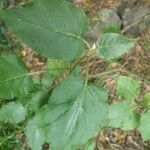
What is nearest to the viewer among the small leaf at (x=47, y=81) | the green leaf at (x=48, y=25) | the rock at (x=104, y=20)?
the green leaf at (x=48, y=25)

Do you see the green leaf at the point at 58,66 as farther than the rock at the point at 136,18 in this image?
No

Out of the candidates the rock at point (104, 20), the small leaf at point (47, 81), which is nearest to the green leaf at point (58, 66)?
the small leaf at point (47, 81)

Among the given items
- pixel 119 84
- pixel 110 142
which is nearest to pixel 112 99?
pixel 110 142


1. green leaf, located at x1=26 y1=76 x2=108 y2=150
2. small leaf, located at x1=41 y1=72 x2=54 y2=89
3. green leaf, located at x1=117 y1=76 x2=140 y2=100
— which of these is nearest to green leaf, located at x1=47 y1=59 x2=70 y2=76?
small leaf, located at x1=41 y1=72 x2=54 y2=89

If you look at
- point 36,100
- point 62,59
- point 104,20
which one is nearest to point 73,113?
point 62,59

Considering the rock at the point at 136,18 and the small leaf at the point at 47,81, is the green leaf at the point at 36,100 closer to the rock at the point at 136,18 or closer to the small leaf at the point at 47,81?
the small leaf at the point at 47,81

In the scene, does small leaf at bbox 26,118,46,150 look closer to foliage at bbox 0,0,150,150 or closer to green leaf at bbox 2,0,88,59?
foliage at bbox 0,0,150,150

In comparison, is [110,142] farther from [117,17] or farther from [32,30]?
[32,30]

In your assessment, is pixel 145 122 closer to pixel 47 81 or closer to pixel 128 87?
pixel 128 87
